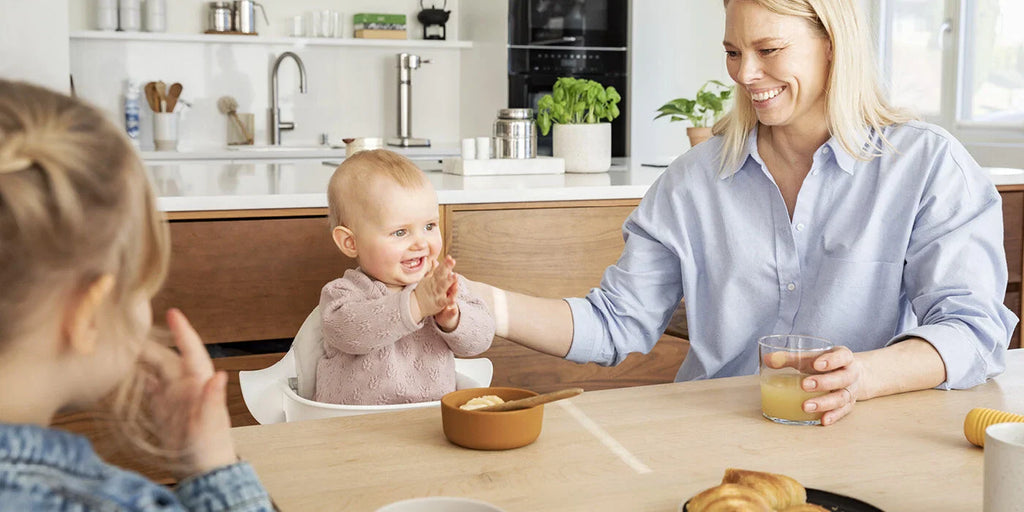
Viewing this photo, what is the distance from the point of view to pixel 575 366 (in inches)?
103

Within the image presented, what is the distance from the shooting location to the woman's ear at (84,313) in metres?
0.66

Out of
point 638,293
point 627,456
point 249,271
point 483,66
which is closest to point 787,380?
point 627,456

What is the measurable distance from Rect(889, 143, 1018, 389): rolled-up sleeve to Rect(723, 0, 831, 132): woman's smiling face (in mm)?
225

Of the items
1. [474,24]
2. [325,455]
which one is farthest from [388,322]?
[474,24]

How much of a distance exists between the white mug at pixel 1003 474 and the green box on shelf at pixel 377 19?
204 inches

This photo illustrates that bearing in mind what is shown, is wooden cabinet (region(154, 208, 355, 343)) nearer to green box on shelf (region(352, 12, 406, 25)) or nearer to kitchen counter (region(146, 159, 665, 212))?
kitchen counter (region(146, 159, 665, 212))

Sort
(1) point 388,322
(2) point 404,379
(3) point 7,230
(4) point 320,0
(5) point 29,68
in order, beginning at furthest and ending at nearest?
(4) point 320,0 < (2) point 404,379 < (1) point 388,322 < (5) point 29,68 < (3) point 7,230

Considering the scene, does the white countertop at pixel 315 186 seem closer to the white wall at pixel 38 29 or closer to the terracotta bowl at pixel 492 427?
the terracotta bowl at pixel 492 427

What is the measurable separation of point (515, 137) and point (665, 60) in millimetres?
2632

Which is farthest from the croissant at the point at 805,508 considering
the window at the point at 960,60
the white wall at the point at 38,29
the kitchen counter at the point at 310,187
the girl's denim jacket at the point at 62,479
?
the white wall at the point at 38,29

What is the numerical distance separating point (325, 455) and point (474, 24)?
16.2 ft

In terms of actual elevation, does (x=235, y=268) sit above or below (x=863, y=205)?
below

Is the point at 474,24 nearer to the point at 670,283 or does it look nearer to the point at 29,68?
the point at 670,283

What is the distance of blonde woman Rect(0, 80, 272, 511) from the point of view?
2.06 feet
